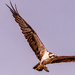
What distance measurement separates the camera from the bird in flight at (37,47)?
1598 centimetres

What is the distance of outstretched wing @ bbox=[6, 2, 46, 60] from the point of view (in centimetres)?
1614

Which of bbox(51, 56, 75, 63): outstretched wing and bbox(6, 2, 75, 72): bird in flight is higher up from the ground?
bbox(6, 2, 75, 72): bird in flight

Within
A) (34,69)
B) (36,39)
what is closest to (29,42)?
(36,39)

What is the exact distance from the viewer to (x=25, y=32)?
53.0 feet

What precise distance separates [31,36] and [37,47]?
660 mm

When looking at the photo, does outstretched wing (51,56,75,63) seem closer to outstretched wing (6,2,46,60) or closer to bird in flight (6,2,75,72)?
bird in flight (6,2,75,72)

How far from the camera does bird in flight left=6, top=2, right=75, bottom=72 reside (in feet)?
52.4

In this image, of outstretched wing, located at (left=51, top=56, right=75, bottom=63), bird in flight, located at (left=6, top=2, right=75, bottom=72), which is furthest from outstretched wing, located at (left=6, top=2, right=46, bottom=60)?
outstretched wing, located at (left=51, top=56, right=75, bottom=63)

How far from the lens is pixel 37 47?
644 inches

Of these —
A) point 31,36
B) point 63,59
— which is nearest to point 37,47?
point 31,36

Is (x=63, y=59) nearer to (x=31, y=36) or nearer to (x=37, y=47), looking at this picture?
(x=37, y=47)

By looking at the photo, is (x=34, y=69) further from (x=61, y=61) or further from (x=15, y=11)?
(x=15, y=11)

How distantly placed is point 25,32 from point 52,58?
193 centimetres

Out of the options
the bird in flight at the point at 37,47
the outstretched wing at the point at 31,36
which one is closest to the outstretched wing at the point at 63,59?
the bird in flight at the point at 37,47
